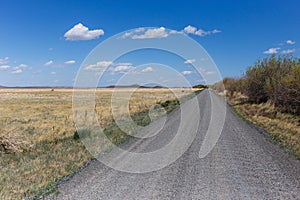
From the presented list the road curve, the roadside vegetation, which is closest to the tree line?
the roadside vegetation

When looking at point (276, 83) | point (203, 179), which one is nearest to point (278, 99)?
point (276, 83)

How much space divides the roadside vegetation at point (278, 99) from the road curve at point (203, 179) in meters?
1.81

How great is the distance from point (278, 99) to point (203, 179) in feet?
54.0

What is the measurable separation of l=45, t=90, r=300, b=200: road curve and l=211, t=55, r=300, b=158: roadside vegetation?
5.94 ft

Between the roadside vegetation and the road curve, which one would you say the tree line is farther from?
the road curve

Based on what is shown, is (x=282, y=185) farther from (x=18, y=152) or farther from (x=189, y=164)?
(x=18, y=152)

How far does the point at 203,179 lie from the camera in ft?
17.1

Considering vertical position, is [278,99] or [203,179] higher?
[278,99]

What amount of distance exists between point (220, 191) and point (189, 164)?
1.65 m

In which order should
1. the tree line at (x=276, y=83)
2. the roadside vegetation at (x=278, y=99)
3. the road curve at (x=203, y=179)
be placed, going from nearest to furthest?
the road curve at (x=203, y=179) → the roadside vegetation at (x=278, y=99) → the tree line at (x=276, y=83)

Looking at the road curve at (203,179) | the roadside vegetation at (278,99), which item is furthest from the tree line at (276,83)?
the road curve at (203,179)

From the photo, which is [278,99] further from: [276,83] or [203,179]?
[203,179]

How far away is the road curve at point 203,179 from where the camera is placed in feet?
14.8

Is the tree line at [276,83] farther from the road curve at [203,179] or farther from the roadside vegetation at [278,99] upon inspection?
the road curve at [203,179]
